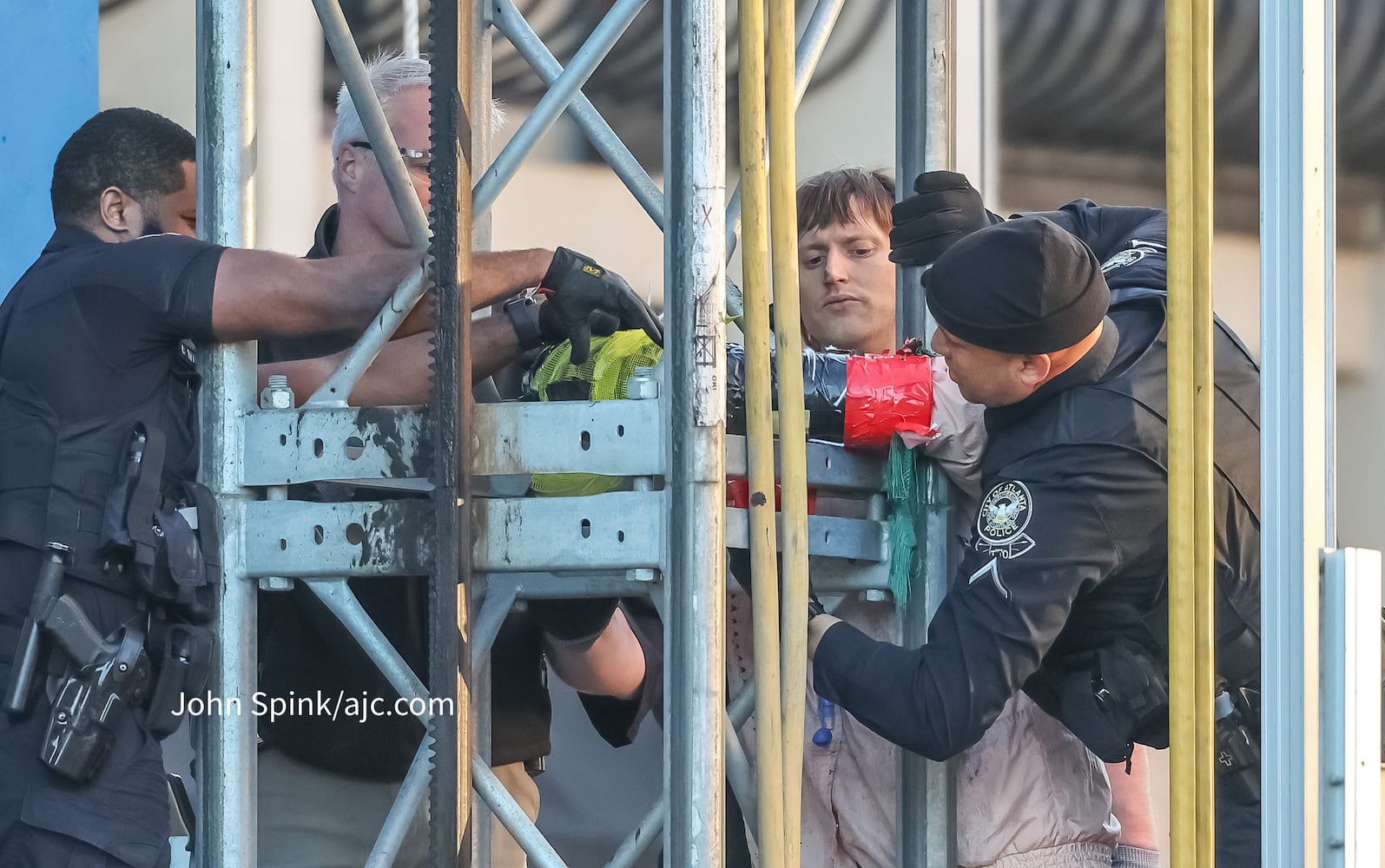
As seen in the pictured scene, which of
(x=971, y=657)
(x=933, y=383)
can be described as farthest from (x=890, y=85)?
(x=971, y=657)

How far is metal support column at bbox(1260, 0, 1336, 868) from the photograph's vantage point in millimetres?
1895

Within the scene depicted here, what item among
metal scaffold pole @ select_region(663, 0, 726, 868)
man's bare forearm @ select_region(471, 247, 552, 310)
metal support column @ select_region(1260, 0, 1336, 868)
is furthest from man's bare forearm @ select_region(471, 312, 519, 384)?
metal support column @ select_region(1260, 0, 1336, 868)

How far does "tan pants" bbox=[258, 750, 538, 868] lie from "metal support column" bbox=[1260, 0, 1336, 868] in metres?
1.93

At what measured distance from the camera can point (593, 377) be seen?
7.85 ft

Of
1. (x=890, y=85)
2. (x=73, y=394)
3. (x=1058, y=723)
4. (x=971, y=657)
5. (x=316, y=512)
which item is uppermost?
(x=890, y=85)

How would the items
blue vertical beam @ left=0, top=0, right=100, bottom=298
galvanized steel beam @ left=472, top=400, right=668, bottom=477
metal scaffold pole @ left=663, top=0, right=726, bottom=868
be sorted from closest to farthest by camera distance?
metal scaffold pole @ left=663, top=0, right=726, bottom=868 < galvanized steel beam @ left=472, top=400, right=668, bottom=477 < blue vertical beam @ left=0, top=0, right=100, bottom=298

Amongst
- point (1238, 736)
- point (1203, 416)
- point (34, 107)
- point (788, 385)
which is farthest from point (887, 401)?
point (34, 107)

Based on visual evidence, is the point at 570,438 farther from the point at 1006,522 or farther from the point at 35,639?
the point at 35,639

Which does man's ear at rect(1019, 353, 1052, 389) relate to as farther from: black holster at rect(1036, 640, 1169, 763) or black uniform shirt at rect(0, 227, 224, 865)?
black uniform shirt at rect(0, 227, 224, 865)

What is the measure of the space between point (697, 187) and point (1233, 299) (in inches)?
154

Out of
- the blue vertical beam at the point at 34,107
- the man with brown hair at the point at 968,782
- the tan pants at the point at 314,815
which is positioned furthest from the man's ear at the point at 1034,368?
the blue vertical beam at the point at 34,107

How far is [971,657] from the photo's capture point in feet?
7.56

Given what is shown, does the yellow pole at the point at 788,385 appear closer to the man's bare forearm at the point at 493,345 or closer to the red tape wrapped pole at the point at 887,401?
the red tape wrapped pole at the point at 887,401

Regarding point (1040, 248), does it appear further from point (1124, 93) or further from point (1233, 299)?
point (1124, 93)
